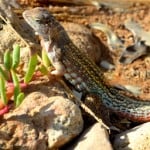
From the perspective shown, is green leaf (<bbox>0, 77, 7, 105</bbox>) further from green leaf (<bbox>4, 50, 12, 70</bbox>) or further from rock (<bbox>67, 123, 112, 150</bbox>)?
rock (<bbox>67, 123, 112, 150</bbox>)

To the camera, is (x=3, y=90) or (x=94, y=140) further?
(x=94, y=140)

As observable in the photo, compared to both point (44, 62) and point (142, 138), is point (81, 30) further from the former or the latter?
point (142, 138)

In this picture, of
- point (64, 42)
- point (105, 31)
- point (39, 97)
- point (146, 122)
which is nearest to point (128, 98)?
point (146, 122)

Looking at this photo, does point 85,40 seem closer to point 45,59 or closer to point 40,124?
point 45,59

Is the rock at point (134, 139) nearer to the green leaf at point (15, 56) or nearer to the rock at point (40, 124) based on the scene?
the rock at point (40, 124)

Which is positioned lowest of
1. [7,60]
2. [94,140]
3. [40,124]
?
[94,140]

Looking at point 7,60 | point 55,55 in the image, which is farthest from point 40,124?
point 55,55

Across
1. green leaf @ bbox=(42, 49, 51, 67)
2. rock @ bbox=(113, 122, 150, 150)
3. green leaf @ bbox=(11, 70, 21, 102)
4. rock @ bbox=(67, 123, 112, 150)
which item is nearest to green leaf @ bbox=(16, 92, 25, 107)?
green leaf @ bbox=(11, 70, 21, 102)
